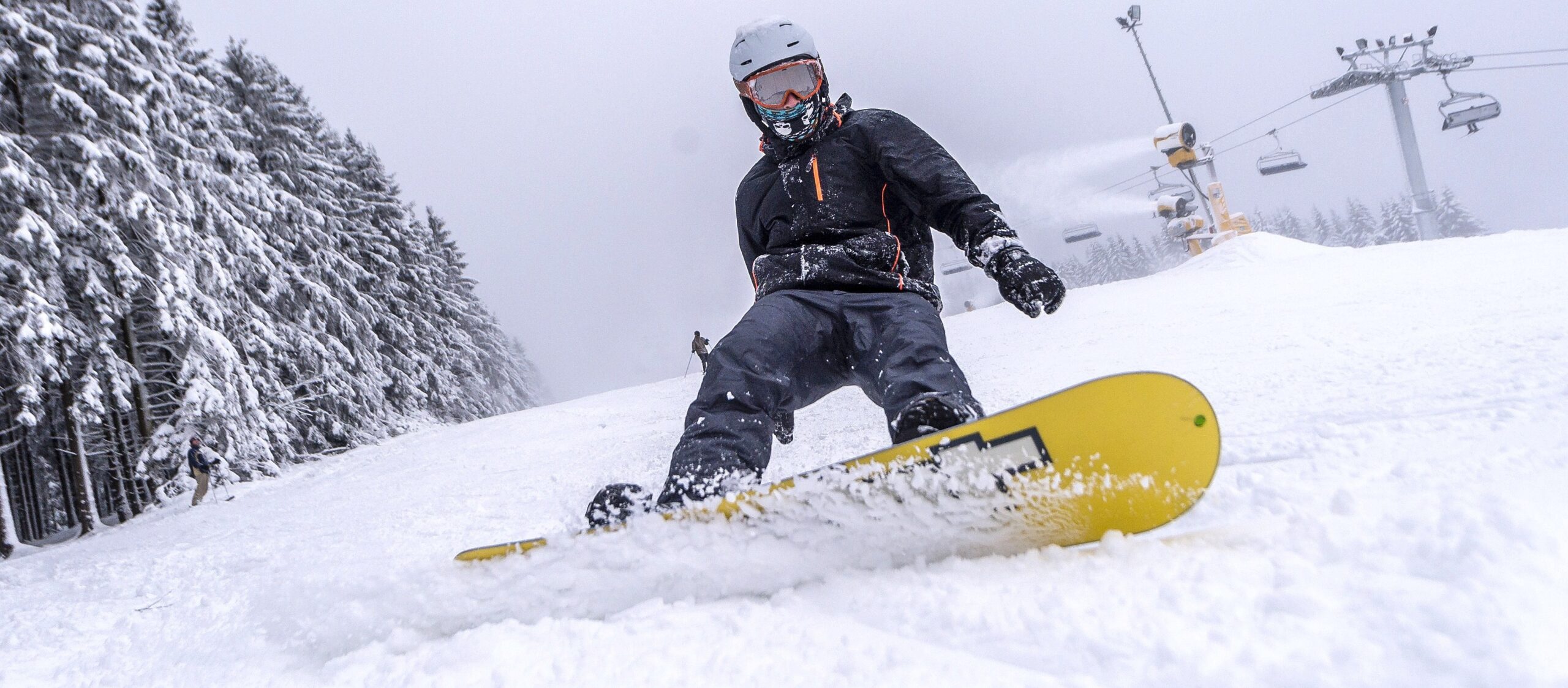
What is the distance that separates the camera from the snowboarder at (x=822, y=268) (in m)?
1.95

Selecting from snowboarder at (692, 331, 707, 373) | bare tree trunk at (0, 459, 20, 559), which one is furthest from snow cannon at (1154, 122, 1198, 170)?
bare tree trunk at (0, 459, 20, 559)

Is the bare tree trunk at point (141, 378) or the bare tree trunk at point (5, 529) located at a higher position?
the bare tree trunk at point (141, 378)

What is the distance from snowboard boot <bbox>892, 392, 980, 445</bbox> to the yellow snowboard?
16 cm

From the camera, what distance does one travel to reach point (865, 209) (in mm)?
2535

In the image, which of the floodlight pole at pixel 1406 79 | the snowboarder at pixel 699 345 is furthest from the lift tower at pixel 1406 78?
the snowboarder at pixel 699 345

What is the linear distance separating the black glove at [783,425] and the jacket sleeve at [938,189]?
0.81 m

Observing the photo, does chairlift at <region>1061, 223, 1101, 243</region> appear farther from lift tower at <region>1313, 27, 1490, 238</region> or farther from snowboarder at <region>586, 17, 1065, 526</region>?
snowboarder at <region>586, 17, 1065, 526</region>

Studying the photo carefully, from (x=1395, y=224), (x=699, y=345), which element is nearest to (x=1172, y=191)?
(x=699, y=345)

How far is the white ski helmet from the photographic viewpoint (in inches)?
104

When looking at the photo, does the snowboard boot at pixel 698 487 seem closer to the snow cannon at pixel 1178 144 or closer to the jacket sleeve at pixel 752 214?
the jacket sleeve at pixel 752 214

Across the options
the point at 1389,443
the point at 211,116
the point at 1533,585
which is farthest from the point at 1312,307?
the point at 211,116

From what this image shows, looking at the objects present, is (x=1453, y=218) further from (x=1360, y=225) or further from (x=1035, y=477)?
(x=1035, y=477)

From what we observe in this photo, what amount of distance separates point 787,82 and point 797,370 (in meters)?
1.12

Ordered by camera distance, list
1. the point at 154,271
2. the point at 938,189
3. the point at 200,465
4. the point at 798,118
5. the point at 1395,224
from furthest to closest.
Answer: the point at 1395,224, the point at 154,271, the point at 200,465, the point at 798,118, the point at 938,189
